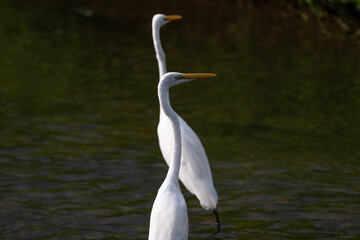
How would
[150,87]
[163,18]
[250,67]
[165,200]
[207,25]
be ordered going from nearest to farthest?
1. [165,200]
2. [163,18]
3. [150,87]
4. [250,67]
5. [207,25]

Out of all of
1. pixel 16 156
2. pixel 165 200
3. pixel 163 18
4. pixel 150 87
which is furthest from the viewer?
pixel 150 87

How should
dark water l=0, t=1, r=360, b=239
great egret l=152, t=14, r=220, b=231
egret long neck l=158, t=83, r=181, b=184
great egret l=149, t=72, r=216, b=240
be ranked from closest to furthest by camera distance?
great egret l=149, t=72, r=216, b=240 → egret long neck l=158, t=83, r=181, b=184 → great egret l=152, t=14, r=220, b=231 → dark water l=0, t=1, r=360, b=239

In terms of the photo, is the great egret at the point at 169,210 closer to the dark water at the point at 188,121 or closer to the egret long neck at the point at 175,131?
the egret long neck at the point at 175,131

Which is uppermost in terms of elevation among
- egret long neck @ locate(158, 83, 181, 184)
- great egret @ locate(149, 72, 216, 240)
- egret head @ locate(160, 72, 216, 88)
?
egret head @ locate(160, 72, 216, 88)

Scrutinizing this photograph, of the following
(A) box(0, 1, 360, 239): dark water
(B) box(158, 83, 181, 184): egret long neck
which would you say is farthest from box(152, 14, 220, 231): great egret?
(B) box(158, 83, 181, 184): egret long neck

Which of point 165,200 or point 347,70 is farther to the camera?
point 347,70

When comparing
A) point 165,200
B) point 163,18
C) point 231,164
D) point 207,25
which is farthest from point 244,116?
point 207,25

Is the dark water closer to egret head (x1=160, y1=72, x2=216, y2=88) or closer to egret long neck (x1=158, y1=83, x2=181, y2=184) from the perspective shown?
egret long neck (x1=158, y1=83, x2=181, y2=184)

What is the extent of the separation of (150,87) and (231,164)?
2.95 meters

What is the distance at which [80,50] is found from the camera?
1176cm

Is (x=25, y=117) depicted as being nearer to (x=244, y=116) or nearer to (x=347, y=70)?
(x=244, y=116)

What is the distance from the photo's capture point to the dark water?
594 centimetres

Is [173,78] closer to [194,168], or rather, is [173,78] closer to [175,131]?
[175,131]

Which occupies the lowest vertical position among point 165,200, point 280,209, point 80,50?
point 280,209
